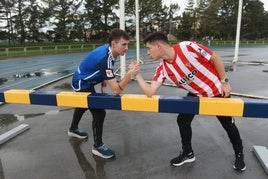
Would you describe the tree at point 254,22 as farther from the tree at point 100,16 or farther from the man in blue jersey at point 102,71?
the man in blue jersey at point 102,71

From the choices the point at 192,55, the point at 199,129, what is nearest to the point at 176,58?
the point at 192,55

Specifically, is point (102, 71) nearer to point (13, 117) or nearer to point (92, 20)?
point (13, 117)

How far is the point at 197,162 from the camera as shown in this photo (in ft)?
11.4

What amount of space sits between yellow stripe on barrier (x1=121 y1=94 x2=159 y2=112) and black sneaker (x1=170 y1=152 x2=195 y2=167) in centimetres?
94

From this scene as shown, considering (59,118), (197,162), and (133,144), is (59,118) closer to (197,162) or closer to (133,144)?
(133,144)

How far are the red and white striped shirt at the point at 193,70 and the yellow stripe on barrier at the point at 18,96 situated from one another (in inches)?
61.5

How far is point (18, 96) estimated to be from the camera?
3.34m

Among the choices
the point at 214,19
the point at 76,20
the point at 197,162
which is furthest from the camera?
the point at 214,19

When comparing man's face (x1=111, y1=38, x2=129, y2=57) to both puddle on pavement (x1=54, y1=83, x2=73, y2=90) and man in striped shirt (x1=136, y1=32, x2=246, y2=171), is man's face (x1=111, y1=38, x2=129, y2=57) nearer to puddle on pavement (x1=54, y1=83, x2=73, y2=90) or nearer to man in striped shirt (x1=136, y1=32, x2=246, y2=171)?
man in striped shirt (x1=136, y1=32, x2=246, y2=171)

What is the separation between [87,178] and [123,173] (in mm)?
423

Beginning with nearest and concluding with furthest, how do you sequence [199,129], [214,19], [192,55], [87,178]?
[192,55] → [87,178] → [199,129] → [214,19]

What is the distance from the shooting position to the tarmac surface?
3262 millimetres

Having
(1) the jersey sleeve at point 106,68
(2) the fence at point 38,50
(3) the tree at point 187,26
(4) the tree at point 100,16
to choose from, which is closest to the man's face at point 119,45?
(1) the jersey sleeve at point 106,68

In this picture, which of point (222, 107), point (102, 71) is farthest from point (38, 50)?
point (222, 107)
